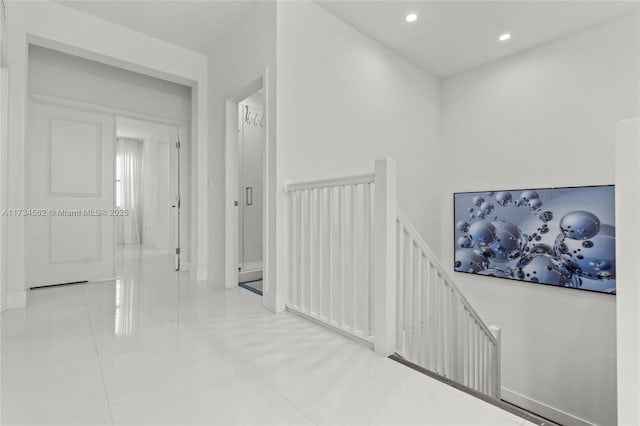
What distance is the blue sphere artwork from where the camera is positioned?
2.90 metres

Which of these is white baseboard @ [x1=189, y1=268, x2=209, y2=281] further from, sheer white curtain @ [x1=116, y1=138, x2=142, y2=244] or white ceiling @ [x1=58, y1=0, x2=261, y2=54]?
sheer white curtain @ [x1=116, y1=138, x2=142, y2=244]

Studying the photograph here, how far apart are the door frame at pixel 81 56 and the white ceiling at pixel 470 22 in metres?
1.70

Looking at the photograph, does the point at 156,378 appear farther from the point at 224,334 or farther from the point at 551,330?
the point at 551,330

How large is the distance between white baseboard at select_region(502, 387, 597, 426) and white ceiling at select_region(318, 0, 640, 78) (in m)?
3.83

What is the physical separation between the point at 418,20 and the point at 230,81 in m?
1.88

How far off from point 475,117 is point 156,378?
4129mm

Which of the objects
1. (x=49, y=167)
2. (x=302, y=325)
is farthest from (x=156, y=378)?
(x=49, y=167)

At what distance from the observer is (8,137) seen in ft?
7.60

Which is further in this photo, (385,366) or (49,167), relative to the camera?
(49,167)

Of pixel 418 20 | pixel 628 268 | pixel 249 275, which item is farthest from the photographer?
pixel 249 275

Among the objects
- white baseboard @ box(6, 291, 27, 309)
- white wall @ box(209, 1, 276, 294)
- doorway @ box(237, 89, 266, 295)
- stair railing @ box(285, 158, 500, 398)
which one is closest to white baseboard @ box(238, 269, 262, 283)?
doorway @ box(237, 89, 266, 295)

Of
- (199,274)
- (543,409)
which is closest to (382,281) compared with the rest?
(199,274)

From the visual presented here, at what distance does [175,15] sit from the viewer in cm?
273

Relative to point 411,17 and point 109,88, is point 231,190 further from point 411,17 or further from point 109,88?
point 411,17
